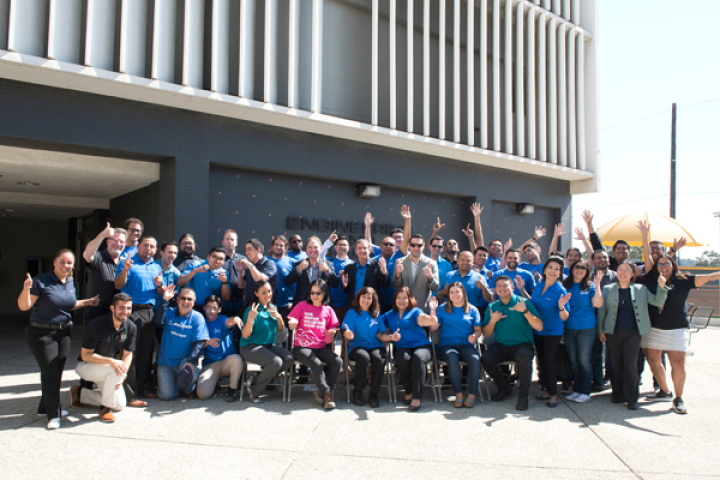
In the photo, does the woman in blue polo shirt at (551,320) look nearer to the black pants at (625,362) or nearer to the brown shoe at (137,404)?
the black pants at (625,362)

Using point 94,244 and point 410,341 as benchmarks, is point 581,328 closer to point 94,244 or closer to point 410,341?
point 410,341

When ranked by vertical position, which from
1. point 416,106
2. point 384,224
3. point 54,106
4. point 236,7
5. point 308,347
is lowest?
point 308,347

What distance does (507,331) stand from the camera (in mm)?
5188

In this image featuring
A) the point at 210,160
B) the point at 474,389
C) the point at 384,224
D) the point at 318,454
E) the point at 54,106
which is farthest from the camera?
the point at 384,224

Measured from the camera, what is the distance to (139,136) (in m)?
7.20

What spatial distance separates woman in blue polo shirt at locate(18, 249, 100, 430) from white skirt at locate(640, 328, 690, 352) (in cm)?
582

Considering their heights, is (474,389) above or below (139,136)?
below

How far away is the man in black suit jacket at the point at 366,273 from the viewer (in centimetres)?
561

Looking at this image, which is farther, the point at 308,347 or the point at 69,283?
the point at 308,347

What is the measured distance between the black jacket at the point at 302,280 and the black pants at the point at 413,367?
1.23 meters

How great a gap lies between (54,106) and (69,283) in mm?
3588

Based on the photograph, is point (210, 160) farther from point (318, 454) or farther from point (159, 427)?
point (318, 454)

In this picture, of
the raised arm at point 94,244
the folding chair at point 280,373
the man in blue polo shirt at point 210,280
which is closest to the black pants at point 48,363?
the raised arm at point 94,244

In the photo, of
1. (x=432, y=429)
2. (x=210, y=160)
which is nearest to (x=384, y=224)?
(x=210, y=160)
